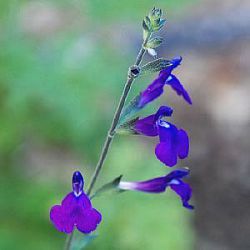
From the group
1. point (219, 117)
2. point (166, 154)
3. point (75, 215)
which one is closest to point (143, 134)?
point (166, 154)

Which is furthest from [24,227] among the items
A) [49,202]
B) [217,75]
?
[217,75]

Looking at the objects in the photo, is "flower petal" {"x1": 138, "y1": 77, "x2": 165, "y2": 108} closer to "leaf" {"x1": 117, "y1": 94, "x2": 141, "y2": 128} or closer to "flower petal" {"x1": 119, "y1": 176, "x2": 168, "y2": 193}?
"leaf" {"x1": 117, "y1": 94, "x2": 141, "y2": 128}

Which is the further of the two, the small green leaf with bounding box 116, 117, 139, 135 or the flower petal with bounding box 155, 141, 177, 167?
the small green leaf with bounding box 116, 117, 139, 135

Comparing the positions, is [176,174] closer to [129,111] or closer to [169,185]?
[169,185]

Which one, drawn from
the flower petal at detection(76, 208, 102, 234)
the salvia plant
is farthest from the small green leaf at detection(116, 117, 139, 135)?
the flower petal at detection(76, 208, 102, 234)

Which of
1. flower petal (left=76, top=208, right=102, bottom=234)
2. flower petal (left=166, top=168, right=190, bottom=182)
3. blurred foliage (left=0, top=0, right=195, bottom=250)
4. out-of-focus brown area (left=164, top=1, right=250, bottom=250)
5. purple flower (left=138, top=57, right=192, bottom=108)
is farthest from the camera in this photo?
out-of-focus brown area (left=164, top=1, right=250, bottom=250)

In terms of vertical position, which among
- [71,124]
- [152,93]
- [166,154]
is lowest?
[166,154]

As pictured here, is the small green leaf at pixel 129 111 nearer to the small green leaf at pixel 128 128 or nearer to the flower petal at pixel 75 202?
the small green leaf at pixel 128 128
